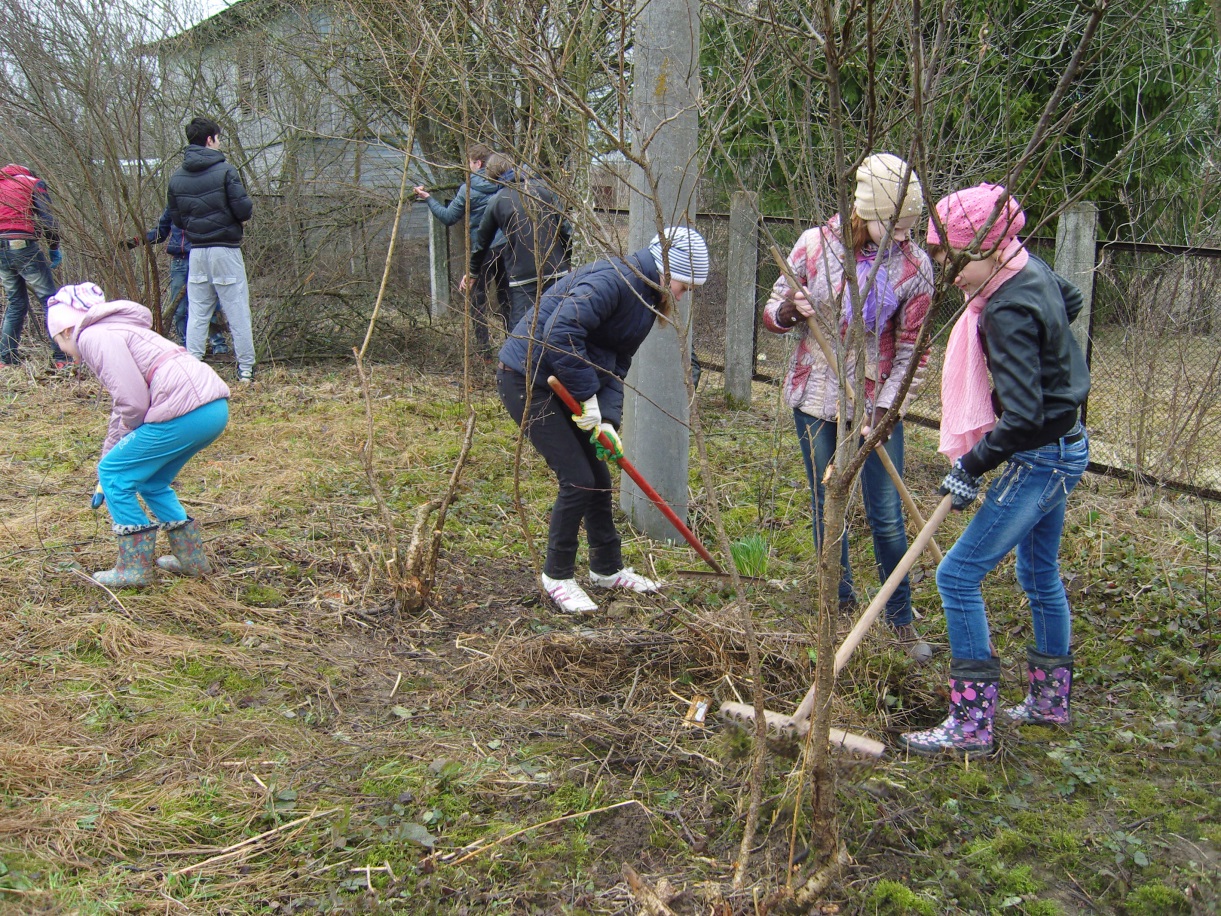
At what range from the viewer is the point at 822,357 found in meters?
3.64

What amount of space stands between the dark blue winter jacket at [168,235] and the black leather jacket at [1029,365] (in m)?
6.52

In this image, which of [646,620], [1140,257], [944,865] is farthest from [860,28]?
[944,865]

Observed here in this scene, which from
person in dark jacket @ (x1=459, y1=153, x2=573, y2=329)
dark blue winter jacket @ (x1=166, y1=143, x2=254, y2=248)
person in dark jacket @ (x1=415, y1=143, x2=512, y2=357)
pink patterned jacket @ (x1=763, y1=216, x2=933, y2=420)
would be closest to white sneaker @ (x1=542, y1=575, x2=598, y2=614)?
pink patterned jacket @ (x1=763, y1=216, x2=933, y2=420)

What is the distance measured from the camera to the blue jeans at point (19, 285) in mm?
7879

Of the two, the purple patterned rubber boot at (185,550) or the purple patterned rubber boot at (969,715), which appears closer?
the purple patterned rubber boot at (969,715)

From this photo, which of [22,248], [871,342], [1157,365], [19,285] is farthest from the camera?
[19,285]

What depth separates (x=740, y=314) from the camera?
761cm

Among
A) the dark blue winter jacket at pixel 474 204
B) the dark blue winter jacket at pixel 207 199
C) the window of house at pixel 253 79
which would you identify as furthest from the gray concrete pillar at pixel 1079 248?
the window of house at pixel 253 79

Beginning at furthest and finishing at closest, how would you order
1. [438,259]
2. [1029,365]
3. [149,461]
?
[438,259] < [149,461] < [1029,365]

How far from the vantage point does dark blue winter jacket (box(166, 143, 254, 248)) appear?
23.6 feet

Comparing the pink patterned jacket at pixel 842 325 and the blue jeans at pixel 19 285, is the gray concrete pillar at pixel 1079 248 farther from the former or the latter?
the blue jeans at pixel 19 285

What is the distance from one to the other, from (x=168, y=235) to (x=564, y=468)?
5359 mm

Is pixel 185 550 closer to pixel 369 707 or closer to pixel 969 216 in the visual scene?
pixel 369 707

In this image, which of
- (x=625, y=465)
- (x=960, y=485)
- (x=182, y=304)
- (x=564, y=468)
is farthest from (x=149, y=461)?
(x=182, y=304)
